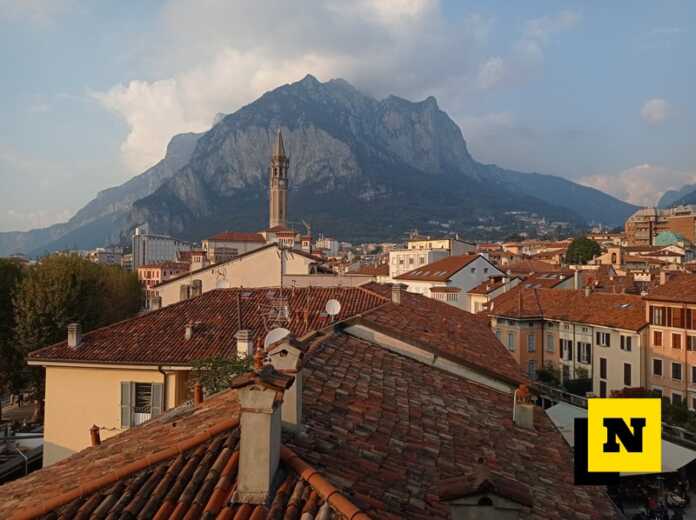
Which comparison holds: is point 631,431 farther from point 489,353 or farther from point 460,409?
point 489,353

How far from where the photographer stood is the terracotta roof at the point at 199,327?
53.5 feet

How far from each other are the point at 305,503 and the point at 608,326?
122 ft

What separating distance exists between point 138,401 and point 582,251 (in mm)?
93911

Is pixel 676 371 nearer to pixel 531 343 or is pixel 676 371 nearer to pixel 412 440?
pixel 531 343

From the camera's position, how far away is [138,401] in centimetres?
1622

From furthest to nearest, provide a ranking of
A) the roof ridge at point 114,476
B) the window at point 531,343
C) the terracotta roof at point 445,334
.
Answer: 1. the window at point 531,343
2. the terracotta roof at point 445,334
3. the roof ridge at point 114,476

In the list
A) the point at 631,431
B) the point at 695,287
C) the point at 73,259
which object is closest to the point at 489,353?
the point at 631,431

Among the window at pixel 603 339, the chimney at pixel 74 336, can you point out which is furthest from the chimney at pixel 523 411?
the window at pixel 603 339

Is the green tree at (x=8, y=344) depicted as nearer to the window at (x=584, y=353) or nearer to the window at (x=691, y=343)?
the window at (x=584, y=353)

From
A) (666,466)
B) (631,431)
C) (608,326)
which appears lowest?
(666,466)

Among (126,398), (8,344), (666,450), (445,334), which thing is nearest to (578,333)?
(666,450)

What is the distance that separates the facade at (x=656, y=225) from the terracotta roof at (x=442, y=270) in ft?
343

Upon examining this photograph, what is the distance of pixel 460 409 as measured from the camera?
362 inches

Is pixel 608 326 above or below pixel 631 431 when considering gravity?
below
